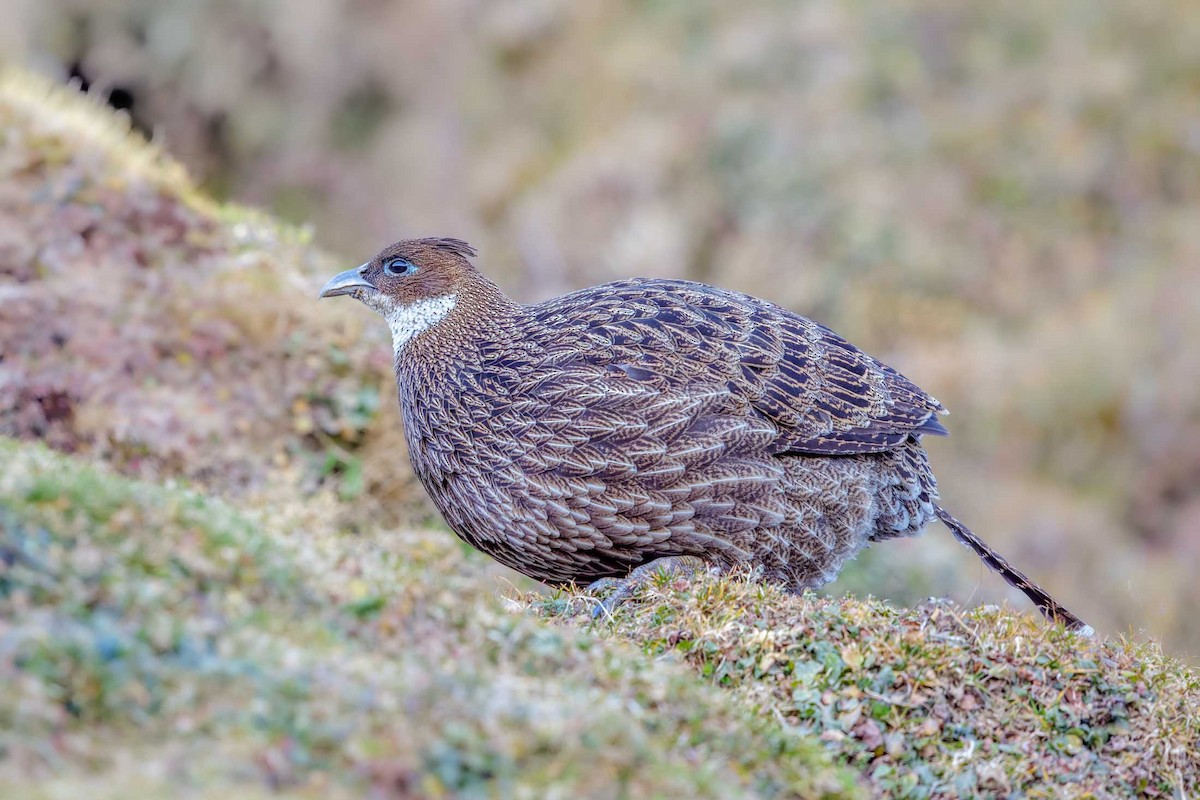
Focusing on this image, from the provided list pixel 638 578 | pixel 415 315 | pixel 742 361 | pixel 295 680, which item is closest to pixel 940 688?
pixel 638 578

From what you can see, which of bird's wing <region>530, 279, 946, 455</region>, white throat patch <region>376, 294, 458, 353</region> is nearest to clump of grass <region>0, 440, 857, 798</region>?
bird's wing <region>530, 279, 946, 455</region>

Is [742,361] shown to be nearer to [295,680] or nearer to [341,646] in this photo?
[341,646]

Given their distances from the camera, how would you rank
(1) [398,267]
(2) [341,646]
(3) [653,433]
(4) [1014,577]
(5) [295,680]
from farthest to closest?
(1) [398,267] < (4) [1014,577] < (3) [653,433] < (2) [341,646] < (5) [295,680]

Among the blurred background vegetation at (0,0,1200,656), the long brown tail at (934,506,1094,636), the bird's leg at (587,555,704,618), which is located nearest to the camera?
the bird's leg at (587,555,704,618)

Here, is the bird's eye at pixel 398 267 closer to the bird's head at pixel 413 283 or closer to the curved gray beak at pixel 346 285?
the bird's head at pixel 413 283

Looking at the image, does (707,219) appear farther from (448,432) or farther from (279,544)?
(279,544)

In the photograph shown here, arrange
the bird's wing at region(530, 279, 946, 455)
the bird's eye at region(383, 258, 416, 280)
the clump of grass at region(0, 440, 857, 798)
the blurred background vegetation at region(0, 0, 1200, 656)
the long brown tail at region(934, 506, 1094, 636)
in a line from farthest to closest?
the blurred background vegetation at region(0, 0, 1200, 656) < the bird's eye at region(383, 258, 416, 280) < the long brown tail at region(934, 506, 1094, 636) < the bird's wing at region(530, 279, 946, 455) < the clump of grass at region(0, 440, 857, 798)

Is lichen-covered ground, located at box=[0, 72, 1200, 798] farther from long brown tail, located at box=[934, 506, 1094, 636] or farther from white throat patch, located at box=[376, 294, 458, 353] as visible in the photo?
white throat patch, located at box=[376, 294, 458, 353]

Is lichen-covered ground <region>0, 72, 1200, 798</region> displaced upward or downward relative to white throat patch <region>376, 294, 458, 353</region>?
downward
